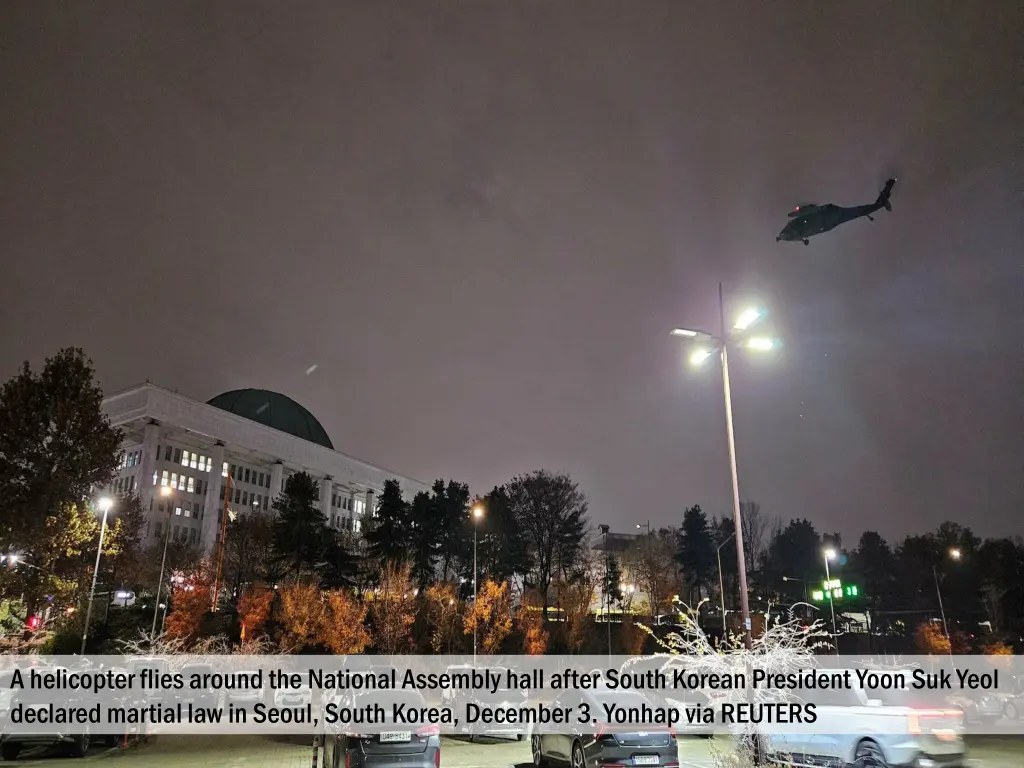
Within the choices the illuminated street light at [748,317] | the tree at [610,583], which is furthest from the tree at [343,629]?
the tree at [610,583]

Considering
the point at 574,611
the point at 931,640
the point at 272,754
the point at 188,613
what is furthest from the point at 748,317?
the point at 931,640

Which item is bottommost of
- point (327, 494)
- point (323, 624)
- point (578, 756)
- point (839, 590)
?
point (578, 756)

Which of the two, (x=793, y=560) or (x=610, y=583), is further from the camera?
(x=793, y=560)

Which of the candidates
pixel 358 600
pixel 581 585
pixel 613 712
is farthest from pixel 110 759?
pixel 581 585

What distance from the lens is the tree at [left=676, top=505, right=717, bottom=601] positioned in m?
67.8

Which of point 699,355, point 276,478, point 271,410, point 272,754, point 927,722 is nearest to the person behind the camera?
point 927,722

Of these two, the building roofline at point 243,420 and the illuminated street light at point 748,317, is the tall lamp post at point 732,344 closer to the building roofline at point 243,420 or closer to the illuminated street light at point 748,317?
the illuminated street light at point 748,317

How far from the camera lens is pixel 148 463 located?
3157 inches

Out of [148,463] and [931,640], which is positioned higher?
[148,463]

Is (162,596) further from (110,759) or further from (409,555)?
(110,759)

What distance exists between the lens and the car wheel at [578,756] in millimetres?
12008

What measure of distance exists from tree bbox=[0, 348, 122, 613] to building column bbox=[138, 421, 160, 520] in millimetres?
61850

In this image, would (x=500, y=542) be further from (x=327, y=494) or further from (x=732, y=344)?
(x=327, y=494)

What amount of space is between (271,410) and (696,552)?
71.7 meters
